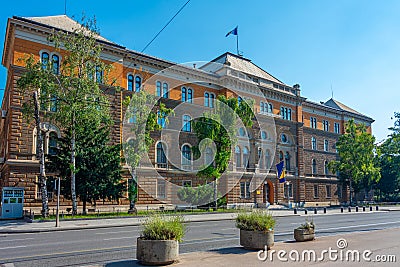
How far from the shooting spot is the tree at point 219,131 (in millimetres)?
35438

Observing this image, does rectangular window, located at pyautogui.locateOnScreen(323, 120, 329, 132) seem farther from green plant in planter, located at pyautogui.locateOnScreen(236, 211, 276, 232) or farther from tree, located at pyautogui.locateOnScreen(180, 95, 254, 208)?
green plant in planter, located at pyautogui.locateOnScreen(236, 211, 276, 232)

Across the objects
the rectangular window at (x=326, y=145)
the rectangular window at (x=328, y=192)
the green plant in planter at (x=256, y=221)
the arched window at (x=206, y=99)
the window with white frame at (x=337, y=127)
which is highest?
the arched window at (x=206, y=99)

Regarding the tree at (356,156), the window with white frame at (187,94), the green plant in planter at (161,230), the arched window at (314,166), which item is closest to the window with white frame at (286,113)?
the tree at (356,156)

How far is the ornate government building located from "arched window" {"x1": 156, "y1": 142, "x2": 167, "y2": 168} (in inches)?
4.6

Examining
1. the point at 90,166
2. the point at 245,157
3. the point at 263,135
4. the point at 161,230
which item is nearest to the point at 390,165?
the point at 263,135

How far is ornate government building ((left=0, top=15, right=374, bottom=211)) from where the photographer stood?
1283 inches

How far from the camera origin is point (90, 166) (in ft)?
95.9

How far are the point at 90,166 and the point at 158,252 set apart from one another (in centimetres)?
2235

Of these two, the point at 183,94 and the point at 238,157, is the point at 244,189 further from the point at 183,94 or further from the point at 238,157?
the point at 183,94

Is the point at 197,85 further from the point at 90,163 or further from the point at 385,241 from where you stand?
the point at 385,241

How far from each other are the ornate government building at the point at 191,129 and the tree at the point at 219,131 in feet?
19.1

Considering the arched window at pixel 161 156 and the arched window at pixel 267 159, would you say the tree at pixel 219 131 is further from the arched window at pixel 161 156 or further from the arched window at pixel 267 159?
the arched window at pixel 267 159

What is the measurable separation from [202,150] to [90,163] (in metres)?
12.4

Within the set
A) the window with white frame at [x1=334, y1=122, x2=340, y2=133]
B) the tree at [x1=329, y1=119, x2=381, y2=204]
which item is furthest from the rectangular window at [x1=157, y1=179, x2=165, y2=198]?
the window with white frame at [x1=334, y1=122, x2=340, y2=133]
